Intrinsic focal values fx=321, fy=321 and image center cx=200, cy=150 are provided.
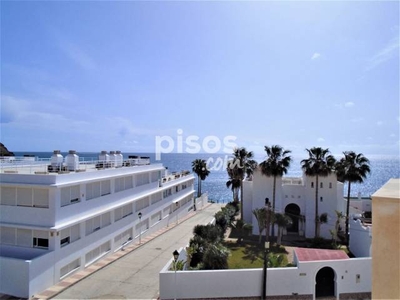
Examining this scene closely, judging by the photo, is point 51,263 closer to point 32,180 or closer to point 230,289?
point 32,180

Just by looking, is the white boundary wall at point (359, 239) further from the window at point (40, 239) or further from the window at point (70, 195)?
the window at point (40, 239)

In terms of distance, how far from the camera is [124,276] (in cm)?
2030

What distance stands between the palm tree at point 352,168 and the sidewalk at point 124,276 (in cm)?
1715

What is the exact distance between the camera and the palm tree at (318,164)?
31.8m

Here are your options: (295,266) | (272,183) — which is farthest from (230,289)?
(272,183)

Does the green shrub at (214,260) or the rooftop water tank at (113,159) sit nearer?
the green shrub at (214,260)

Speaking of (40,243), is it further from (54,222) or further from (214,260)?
(214,260)

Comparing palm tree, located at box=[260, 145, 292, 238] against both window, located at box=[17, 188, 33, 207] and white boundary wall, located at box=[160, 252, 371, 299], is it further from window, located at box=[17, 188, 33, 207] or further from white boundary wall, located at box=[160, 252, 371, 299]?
window, located at box=[17, 188, 33, 207]

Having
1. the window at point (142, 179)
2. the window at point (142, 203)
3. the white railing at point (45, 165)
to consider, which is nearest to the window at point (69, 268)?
the white railing at point (45, 165)

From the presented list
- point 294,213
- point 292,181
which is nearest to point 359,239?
point 294,213

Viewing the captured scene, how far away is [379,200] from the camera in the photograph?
5.13m

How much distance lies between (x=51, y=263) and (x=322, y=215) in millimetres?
25210

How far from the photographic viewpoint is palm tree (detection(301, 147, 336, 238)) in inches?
1251

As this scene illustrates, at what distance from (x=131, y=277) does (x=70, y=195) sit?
252 inches
